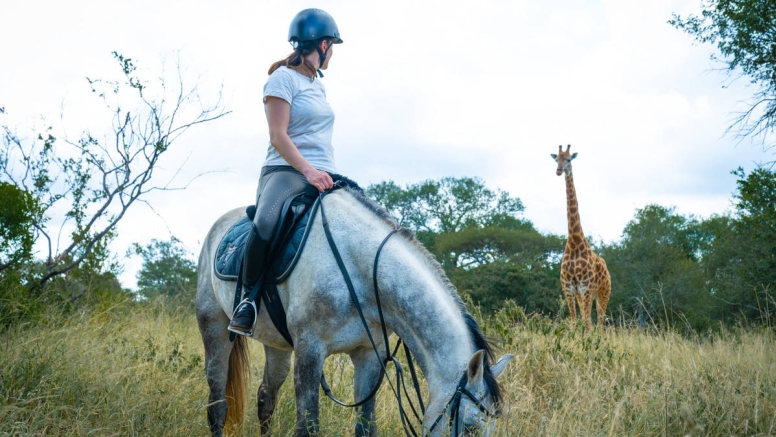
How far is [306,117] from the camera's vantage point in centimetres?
389

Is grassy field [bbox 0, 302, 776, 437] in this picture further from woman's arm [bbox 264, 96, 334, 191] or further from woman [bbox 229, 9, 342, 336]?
woman's arm [bbox 264, 96, 334, 191]

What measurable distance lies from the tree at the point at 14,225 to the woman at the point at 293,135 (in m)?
4.77

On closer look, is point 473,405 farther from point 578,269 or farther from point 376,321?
point 578,269

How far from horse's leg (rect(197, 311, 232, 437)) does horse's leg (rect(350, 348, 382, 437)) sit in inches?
49.0

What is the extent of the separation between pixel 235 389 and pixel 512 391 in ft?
7.17

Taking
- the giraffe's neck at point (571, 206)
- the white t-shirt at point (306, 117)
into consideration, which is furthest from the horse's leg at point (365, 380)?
the giraffe's neck at point (571, 206)

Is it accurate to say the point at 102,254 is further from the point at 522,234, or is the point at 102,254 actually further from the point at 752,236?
the point at 522,234

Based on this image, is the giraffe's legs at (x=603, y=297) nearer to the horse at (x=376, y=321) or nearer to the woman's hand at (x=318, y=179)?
the horse at (x=376, y=321)

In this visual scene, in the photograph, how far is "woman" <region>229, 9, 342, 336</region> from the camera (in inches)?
145

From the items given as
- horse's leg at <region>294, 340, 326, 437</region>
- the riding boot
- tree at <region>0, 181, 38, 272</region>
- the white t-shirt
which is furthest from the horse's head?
tree at <region>0, 181, 38, 272</region>

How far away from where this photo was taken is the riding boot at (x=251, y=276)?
3.65 m

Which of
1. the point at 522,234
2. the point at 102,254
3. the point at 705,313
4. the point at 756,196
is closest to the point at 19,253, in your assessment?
the point at 102,254

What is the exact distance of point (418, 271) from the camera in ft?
11.2

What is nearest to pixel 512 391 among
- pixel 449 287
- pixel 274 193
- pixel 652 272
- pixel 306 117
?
pixel 449 287
